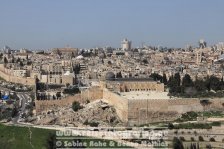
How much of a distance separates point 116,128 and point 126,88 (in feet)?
35.6

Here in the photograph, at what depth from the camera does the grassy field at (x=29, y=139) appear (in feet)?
75.7

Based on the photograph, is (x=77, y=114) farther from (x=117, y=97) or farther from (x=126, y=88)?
(x=126, y=88)

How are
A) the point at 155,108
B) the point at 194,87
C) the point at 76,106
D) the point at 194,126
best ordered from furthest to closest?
the point at 194,87 → the point at 76,106 → the point at 155,108 → the point at 194,126

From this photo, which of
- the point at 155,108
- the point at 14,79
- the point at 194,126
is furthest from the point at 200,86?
the point at 14,79

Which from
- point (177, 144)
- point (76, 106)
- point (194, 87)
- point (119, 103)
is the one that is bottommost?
point (177, 144)

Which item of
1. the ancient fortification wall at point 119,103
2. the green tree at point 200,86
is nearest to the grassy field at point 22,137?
the ancient fortification wall at point 119,103

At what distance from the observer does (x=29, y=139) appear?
85.3 feet

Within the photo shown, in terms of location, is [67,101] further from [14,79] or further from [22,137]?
[14,79]

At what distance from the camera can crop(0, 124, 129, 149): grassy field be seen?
23.1 metres

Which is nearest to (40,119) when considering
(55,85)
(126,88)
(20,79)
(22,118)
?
(22,118)

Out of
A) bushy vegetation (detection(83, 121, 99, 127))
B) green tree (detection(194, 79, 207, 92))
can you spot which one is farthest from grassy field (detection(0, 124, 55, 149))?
green tree (detection(194, 79, 207, 92))

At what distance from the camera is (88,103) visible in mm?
33469

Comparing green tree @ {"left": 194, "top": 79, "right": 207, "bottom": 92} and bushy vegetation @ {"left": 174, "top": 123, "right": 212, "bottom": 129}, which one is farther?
green tree @ {"left": 194, "top": 79, "right": 207, "bottom": 92}

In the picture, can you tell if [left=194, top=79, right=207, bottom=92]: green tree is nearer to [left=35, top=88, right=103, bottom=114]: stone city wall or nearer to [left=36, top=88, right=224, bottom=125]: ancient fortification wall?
[left=36, top=88, right=224, bottom=125]: ancient fortification wall
